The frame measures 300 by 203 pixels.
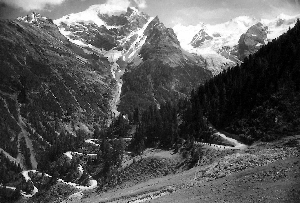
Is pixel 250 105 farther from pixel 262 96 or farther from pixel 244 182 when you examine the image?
pixel 244 182

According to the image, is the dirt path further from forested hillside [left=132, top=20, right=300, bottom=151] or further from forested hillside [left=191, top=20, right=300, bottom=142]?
forested hillside [left=132, top=20, right=300, bottom=151]

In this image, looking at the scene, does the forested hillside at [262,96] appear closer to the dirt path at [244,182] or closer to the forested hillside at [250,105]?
the forested hillside at [250,105]

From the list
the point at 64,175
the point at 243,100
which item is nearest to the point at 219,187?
the point at 243,100

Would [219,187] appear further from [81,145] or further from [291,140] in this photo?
[81,145]

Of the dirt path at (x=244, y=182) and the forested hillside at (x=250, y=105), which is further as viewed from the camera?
the forested hillside at (x=250, y=105)

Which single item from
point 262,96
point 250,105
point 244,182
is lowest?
point 244,182

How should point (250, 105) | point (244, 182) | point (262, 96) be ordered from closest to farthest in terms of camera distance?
point (244, 182), point (262, 96), point (250, 105)

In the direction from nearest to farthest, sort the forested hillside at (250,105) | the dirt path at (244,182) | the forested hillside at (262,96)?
the dirt path at (244,182) → the forested hillside at (262,96) → the forested hillside at (250,105)

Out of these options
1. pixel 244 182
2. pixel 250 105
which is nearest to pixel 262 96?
pixel 250 105

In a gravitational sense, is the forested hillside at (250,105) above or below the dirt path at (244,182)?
above

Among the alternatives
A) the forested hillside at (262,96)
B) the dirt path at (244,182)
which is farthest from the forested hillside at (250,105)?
the dirt path at (244,182)

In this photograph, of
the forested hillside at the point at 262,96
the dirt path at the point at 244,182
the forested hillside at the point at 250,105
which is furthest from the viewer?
the forested hillside at the point at 250,105
